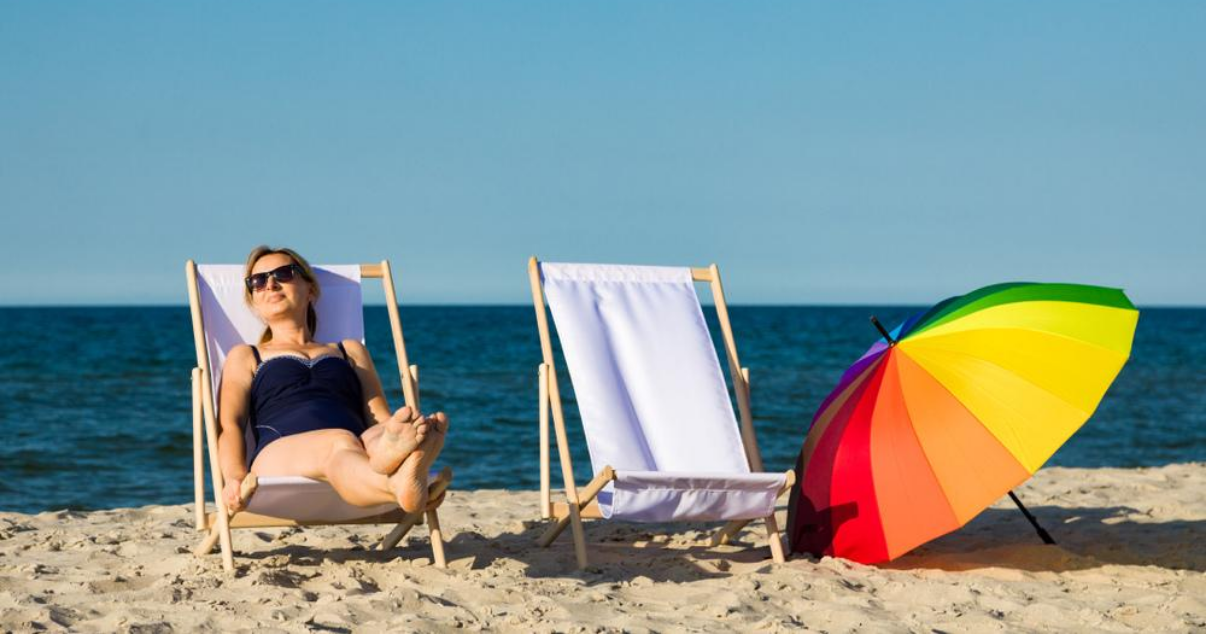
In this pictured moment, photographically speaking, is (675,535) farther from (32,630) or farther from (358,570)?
(32,630)

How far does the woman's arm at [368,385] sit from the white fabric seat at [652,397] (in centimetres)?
64

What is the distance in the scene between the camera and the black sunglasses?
14.9 feet

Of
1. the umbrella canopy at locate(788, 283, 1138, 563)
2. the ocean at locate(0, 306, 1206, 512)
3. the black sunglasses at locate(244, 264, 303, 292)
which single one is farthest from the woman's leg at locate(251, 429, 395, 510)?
the ocean at locate(0, 306, 1206, 512)

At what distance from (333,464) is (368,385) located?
0.75m

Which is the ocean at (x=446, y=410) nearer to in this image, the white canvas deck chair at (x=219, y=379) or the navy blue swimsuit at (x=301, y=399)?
the white canvas deck chair at (x=219, y=379)

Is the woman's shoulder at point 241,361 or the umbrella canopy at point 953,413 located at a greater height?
the woman's shoulder at point 241,361

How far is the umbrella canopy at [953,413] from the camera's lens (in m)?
4.05

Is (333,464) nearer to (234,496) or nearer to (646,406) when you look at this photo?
(234,496)

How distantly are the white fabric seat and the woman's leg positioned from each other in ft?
2.55

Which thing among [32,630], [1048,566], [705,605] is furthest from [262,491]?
[1048,566]

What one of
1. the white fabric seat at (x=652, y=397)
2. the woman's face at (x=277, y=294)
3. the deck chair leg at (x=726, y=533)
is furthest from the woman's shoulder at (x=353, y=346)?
the deck chair leg at (x=726, y=533)

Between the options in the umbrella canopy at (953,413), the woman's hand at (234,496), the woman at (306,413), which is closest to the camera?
the woman at (306,413)

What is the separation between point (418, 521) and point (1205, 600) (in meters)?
2.43

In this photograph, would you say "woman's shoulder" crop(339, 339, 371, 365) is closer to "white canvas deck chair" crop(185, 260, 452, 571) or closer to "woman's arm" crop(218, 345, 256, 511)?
"white canvas deck chair" crop(185, 260, 452, 571)
